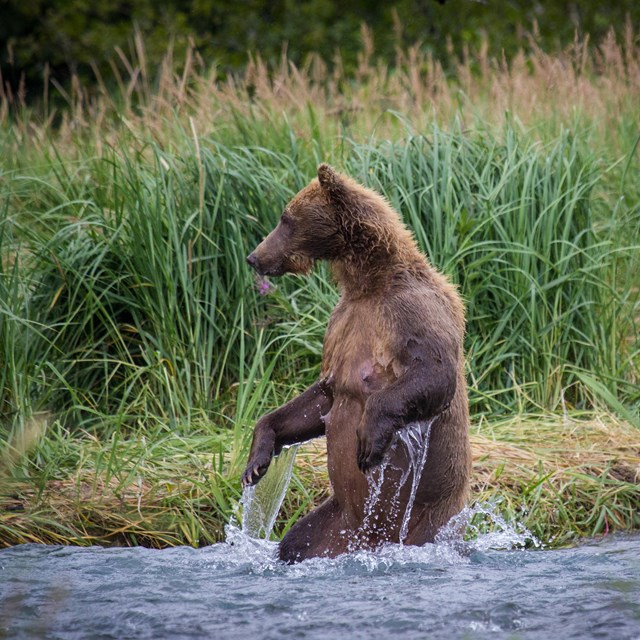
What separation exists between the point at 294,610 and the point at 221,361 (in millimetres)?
3083

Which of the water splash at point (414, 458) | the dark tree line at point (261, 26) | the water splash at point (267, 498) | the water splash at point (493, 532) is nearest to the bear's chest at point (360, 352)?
the water splash at point (414, 458)

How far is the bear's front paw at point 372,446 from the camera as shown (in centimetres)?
412

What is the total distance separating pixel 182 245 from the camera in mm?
6711

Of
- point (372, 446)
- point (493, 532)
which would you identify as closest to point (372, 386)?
point (372, 446)

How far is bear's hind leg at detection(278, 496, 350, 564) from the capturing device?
4.40 metres

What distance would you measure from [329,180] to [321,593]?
1707mm

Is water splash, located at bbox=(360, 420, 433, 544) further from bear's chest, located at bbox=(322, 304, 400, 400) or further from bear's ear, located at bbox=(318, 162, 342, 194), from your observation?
bear's ear, located at bbox=(318, 162, 342, 194)

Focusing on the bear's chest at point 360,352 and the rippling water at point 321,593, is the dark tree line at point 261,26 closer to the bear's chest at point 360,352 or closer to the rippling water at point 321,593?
the bear's chest at point 360,352

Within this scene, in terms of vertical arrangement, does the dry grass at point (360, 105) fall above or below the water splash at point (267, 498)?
above

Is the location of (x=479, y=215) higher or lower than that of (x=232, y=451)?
higher

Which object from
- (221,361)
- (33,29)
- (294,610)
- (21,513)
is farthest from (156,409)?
(33,29)

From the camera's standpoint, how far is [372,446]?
13.5 feet

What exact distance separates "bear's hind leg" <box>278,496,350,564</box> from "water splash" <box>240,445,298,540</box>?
28 centimetres

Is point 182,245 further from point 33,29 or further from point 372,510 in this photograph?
point 33,29
